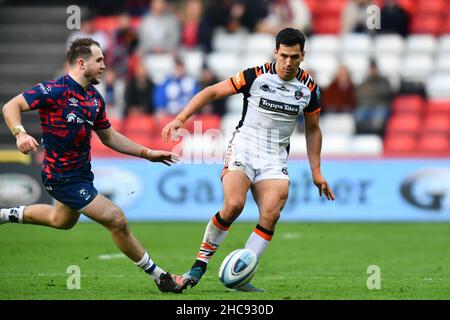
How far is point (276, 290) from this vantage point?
9031 mm

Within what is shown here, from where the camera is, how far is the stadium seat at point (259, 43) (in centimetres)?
2133

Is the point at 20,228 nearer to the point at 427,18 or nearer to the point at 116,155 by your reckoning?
the point at 116,155

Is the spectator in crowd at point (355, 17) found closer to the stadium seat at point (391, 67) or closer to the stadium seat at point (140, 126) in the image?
the stadium seat at point (391, 67)

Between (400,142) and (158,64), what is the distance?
5.69 metres

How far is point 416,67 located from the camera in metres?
21.0

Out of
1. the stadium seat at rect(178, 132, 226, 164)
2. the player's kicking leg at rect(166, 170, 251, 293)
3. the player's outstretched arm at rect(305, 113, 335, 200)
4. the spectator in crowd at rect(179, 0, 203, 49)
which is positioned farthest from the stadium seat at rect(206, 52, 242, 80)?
the player's kicking leg at rect(166, 170, 251, 293)

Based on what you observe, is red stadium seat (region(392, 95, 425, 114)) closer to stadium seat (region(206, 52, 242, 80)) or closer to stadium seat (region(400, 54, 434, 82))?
stadium seat (region(400, 54, 434, 82))

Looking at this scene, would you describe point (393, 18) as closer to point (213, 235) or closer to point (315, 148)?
point (315, 148)

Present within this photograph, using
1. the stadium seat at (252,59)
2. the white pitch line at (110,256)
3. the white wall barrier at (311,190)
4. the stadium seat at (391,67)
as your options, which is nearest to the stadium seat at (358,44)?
the stadium seat at (391,67)

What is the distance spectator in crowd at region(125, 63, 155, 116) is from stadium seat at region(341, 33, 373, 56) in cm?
440

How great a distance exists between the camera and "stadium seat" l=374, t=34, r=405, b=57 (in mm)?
21003

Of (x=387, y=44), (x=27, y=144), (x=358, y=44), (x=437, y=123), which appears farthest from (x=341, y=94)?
(x=27, y=144)

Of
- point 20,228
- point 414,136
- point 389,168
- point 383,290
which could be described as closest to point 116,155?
point 20,228
